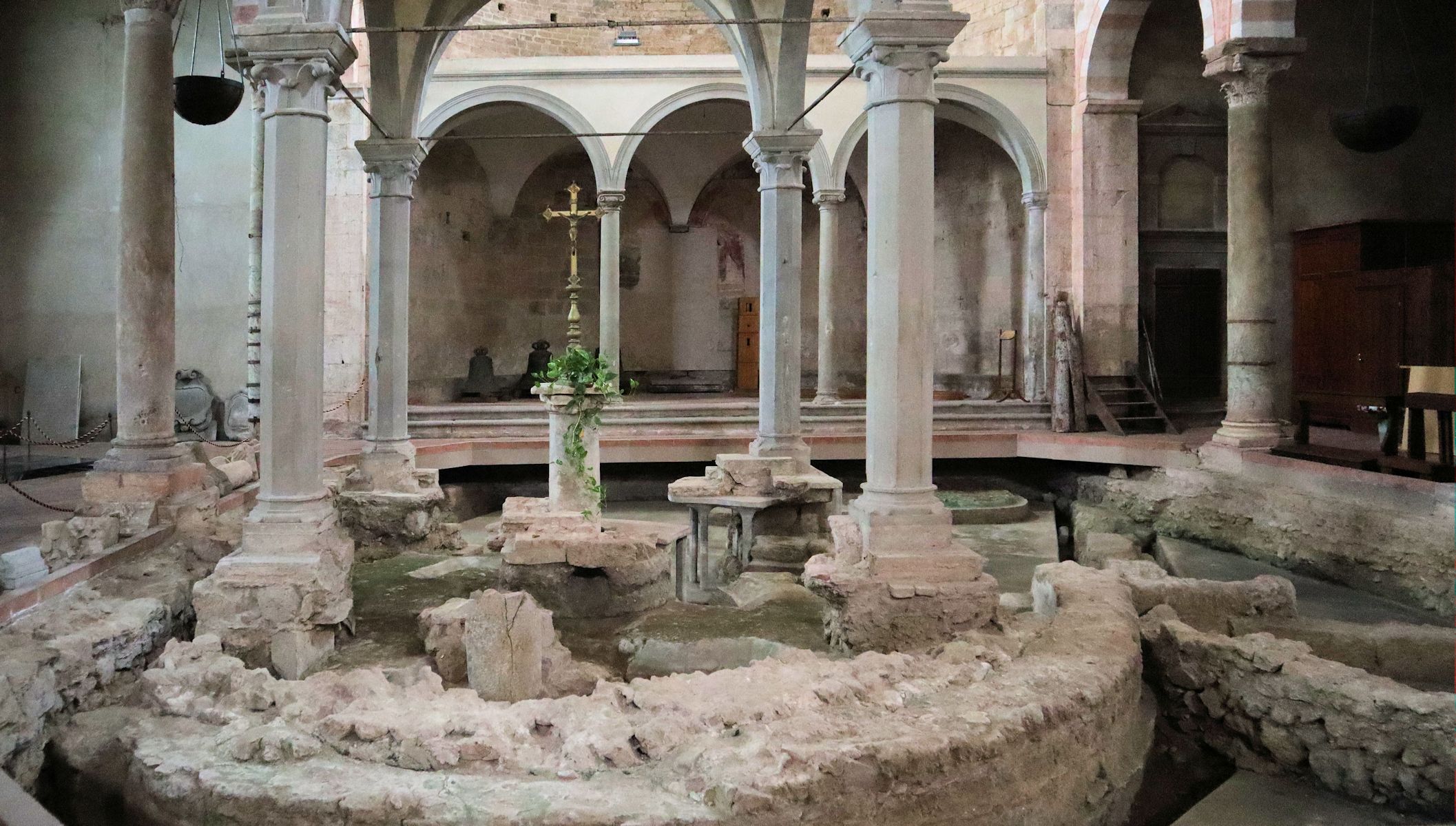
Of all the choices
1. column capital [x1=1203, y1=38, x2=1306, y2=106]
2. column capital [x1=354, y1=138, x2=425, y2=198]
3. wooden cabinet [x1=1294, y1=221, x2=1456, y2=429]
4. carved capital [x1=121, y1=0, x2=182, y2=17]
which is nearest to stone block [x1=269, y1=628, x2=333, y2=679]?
column capital [x1=354, y1=138, x2=425, y2=198]

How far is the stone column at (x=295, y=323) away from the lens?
18.5 feet

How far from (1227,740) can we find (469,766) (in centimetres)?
418

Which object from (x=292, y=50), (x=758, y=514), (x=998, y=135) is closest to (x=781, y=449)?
(x=758, y=514)

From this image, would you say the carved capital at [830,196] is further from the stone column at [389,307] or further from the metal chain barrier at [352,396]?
the metal chain barrier at [352,396]

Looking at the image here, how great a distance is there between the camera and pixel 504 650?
4.83 metres

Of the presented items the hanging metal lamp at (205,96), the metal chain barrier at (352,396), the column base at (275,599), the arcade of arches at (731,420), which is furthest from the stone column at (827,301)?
the column base at (275,599)

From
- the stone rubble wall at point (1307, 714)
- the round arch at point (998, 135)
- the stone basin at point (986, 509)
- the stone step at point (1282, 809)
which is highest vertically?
the round arch at point (998, 135)

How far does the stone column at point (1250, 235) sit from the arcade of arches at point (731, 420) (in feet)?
0.17

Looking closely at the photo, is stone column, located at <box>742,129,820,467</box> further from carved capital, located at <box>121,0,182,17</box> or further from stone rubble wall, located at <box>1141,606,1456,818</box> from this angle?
carved capital, located at <box>121,0,182,17</box>

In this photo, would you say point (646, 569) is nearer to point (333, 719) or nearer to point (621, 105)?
point (333, 719)

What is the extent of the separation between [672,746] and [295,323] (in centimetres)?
361

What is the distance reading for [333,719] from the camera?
12.6ft

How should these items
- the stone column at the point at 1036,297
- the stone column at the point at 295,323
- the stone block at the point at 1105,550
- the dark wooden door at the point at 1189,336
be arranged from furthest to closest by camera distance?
the dark wooden door at the point at 1189,336
the stone column at the point at 1036,297
the stone block at the point at 1105,550
the stone column at the point at 295,323

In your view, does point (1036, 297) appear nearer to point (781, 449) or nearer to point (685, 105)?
point (685, 105)
